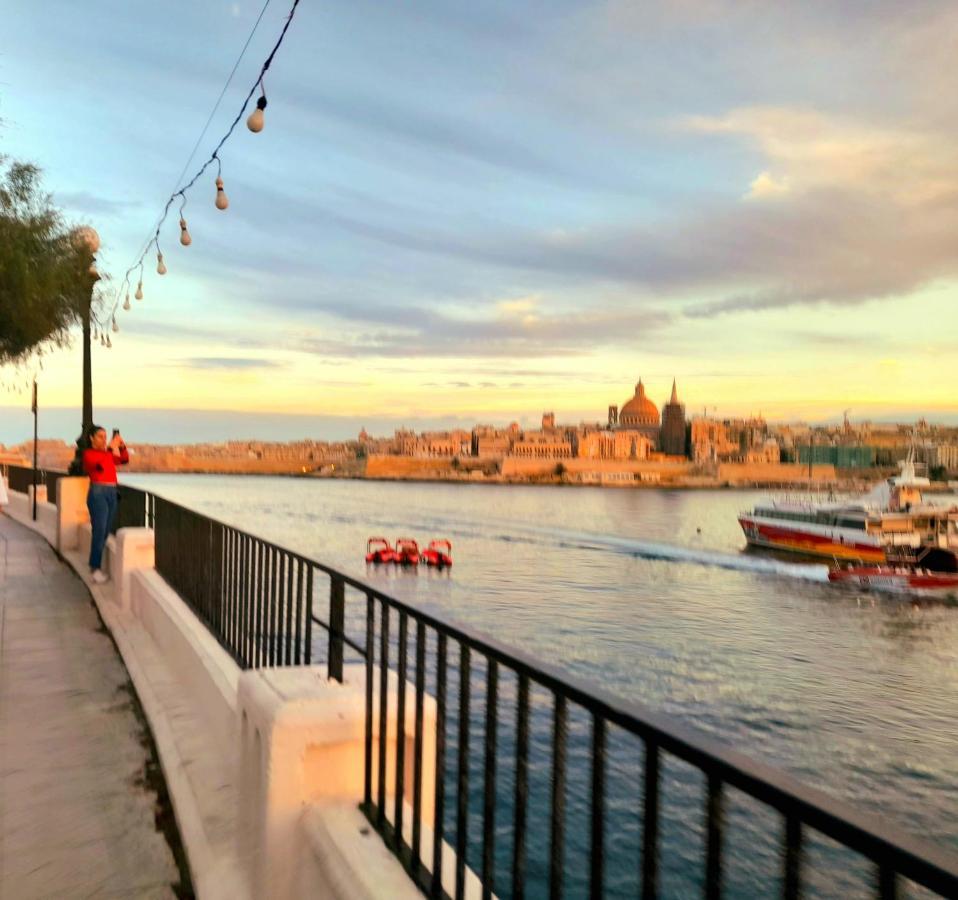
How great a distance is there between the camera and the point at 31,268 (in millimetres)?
16234

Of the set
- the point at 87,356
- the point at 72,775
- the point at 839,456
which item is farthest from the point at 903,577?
the point at 839,456

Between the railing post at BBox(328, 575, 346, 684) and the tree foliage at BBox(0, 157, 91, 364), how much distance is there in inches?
525

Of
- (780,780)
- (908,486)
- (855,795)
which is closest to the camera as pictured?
(780,780)

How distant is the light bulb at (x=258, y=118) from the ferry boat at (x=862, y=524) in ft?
177

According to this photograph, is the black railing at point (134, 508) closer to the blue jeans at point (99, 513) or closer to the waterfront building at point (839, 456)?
the blue jeans at point (99, 513)

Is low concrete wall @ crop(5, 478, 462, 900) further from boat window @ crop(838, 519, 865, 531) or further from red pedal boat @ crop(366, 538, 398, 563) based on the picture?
boat window @ crop(838, 519, 865, 531)

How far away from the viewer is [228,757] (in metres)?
3.67

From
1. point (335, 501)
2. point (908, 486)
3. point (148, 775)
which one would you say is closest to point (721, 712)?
point (148, 775)

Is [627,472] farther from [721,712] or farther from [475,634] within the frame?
[475,634]

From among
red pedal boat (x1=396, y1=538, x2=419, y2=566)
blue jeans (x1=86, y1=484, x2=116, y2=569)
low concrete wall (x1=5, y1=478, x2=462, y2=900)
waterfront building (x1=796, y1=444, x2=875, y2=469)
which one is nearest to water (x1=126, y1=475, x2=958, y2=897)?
low concrete wall (x1=5, y1=478, x2=462, y2=900)

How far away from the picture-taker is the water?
13.2 meters

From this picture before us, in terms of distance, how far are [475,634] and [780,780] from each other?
108 cm

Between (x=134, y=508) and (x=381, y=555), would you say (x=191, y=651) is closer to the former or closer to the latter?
(x=134, y=508)

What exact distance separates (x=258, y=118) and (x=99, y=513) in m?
4.31
